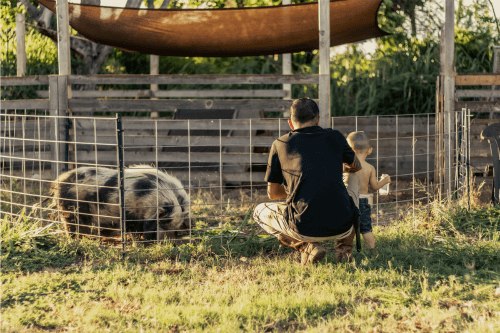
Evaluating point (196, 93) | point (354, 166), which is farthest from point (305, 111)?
point (196, 93)

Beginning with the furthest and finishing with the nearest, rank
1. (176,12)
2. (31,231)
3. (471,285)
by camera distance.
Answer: (176,12) → (31,231) → (471,285)

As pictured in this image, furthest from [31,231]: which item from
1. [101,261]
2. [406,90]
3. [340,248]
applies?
[406,90]

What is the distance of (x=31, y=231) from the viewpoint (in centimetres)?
459

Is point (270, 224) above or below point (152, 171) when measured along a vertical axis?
below

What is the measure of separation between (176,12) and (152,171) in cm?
287

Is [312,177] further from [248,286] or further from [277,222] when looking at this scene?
[248,286]

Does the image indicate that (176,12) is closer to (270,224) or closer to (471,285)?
(270,224)

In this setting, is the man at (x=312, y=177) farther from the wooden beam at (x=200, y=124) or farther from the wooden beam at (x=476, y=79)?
the wooden beam at (x=476, y=79)

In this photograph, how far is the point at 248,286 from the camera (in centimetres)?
357

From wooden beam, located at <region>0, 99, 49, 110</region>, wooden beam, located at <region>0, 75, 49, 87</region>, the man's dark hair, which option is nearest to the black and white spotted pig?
the man's dark hair

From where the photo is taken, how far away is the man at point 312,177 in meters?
3.58

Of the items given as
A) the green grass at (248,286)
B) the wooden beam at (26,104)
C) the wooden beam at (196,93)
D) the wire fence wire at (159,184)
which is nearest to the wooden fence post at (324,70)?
the wire fence wire at (159,184)

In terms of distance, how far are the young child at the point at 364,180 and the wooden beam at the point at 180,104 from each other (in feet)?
6.64

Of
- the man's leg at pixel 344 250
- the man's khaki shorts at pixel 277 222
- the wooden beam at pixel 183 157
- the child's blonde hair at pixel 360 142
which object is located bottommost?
the man's leg at pixel 344 250
